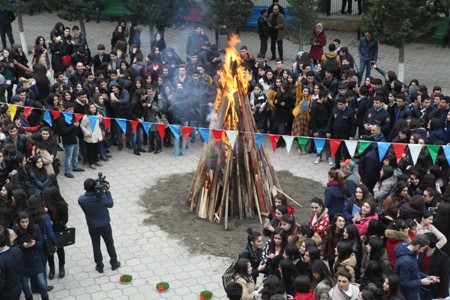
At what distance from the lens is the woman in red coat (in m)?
20.7

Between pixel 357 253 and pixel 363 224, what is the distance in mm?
803

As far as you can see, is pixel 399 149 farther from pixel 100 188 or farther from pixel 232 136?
pixel 100 188

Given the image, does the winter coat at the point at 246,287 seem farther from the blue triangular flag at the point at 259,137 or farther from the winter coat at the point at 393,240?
the blue triangular flag at the point at 259,137

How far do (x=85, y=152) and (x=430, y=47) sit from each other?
13169mm

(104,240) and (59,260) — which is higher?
(104,240)

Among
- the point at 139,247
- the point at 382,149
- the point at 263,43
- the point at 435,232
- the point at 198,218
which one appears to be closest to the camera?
the point at 435,232

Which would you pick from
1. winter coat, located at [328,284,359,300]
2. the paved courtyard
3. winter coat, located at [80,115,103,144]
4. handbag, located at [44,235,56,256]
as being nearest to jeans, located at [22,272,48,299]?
handbag, located at [44,235,56,256]

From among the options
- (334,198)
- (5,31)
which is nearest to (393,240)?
(334,198)

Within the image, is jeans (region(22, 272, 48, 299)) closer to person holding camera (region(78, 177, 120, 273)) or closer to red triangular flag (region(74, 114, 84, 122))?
person holding camera (region(78, 177, 120, 273))

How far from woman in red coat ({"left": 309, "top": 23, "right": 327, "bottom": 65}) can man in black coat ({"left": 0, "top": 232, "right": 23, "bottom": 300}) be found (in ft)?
41.5

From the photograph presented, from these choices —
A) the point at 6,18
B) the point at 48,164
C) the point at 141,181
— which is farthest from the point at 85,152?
the point at 6,18

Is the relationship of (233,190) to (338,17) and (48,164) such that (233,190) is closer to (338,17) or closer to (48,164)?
(48,164)

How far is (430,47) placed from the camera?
24516mm

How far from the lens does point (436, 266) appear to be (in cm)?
1009
